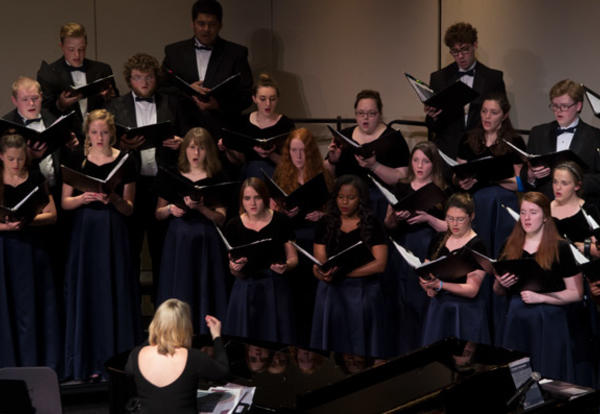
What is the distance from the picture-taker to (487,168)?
222 inches

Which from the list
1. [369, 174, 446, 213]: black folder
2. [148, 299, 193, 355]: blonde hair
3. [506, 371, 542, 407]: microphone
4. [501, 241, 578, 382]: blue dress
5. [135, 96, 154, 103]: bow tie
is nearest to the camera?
[506, 371, 542, 407]: microphone

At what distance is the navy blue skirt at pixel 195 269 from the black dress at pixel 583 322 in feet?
6.57

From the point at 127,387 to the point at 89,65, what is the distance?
10.1 ft

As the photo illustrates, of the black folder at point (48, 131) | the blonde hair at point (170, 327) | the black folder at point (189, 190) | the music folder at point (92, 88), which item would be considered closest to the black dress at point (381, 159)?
the black folder at point (189, 190)

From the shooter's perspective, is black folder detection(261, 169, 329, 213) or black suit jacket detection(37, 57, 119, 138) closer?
black folder detection(261, 169, 329, 213)

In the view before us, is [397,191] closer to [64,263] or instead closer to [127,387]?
[64,263]

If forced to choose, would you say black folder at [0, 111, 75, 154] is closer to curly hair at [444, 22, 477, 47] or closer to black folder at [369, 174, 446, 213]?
black folder at [369, 174, 446, 213]

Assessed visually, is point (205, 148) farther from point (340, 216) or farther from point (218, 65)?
point (218, 65)

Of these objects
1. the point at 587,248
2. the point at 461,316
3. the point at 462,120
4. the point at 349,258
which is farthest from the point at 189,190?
the point at 587,248

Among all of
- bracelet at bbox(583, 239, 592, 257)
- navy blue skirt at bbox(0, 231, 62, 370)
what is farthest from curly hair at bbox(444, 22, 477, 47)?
navy blue skirt at bbox(0, 231, 62, 370)

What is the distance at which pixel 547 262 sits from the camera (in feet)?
16.5

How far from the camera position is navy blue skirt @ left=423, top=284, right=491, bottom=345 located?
17.1ft

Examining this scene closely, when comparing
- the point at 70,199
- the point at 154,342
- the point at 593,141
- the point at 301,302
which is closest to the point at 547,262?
the point at 593,141

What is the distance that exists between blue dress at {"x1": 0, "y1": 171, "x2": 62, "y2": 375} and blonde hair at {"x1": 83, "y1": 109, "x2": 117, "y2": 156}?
33 centimetres
